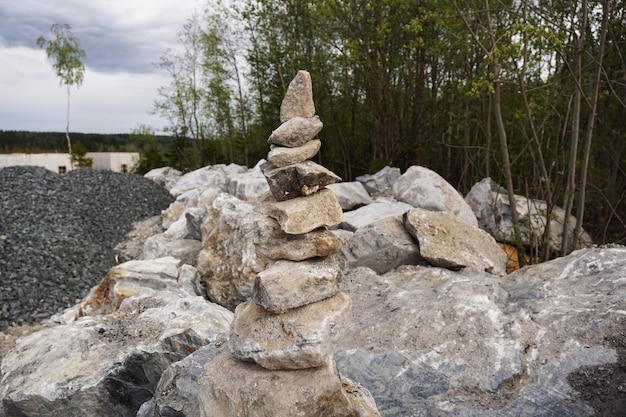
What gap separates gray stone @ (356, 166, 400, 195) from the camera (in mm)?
10750

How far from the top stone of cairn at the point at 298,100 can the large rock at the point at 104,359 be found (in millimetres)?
1938

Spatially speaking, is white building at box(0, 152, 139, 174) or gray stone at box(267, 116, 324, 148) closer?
gray stone at box(267, 116, 324, 148)

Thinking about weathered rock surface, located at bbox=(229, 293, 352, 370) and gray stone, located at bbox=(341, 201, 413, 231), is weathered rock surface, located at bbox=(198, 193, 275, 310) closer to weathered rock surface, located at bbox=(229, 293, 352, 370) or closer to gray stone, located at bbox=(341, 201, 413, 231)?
gray stone, located at bbox=(341, 201, 413, 231)

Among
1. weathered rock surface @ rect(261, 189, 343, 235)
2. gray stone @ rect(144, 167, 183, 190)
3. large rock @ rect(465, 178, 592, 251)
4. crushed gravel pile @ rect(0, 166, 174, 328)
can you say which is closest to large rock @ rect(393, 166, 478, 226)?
large rock @ rect(465, 178, 592, 251)

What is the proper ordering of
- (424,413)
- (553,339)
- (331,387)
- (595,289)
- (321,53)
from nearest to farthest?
(331,387)
(424,413)
(553,339)
(595,289)
(321,53)

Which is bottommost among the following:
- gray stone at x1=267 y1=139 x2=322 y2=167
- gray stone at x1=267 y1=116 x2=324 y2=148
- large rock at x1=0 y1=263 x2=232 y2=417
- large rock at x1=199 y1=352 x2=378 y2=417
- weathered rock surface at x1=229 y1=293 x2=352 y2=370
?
large rock at x1=0 y1=263 x2=232 y2=417

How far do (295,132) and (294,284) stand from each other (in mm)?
877

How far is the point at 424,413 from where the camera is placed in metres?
3.40

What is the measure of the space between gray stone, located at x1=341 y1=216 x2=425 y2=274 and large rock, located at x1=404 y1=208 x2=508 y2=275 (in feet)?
0.54

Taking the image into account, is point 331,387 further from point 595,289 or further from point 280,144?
point 595,289

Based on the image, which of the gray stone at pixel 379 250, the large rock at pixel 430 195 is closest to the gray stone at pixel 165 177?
the large rock at pixel 430 195

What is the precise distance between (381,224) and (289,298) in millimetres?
3693

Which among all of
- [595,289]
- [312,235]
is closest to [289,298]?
[312,235]

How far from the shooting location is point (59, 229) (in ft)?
36.1
